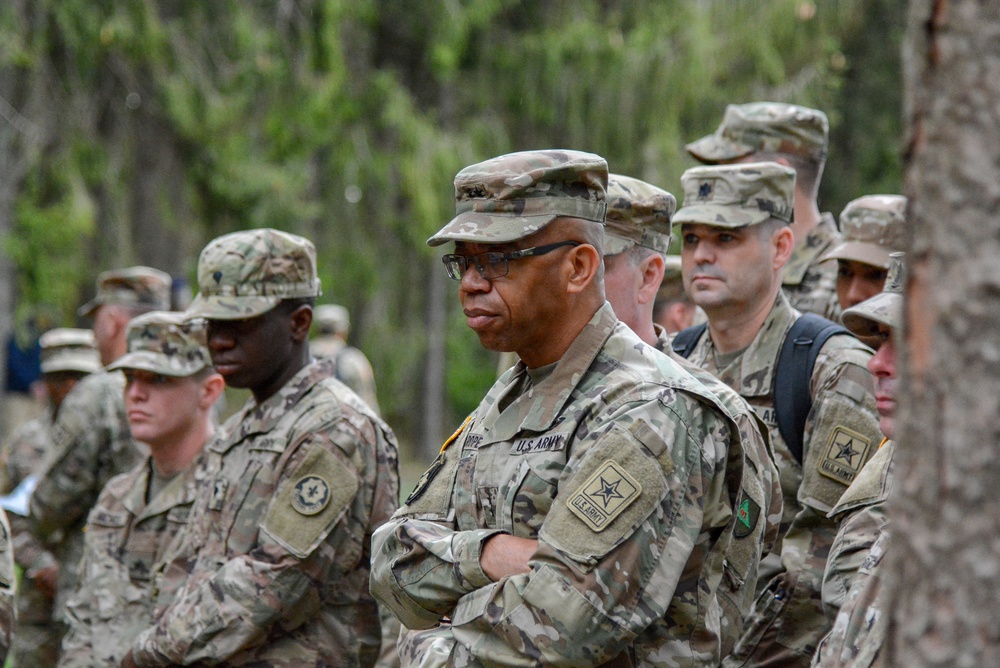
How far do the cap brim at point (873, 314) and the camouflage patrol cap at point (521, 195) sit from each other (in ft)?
3.45

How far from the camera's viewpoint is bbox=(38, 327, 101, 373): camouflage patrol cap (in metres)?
8.62

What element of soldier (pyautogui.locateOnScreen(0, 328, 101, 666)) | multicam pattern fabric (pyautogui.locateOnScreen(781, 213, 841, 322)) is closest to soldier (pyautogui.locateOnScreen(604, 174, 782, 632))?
multicam pattern fabric (pyautogui.locateOnScreen(781, 213, 841, 322))

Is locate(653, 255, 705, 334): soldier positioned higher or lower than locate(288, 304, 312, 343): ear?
lower

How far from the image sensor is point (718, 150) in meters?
6.14

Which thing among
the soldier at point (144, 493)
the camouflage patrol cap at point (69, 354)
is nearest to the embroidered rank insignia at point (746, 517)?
the soldier at point (144, 493)

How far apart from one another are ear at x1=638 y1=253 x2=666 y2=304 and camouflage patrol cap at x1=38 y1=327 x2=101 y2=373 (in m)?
5.12

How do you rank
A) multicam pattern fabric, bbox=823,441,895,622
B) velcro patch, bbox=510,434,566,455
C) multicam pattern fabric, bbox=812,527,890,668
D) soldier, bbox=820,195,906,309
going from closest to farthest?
multicam pattern fabric, bbox=812,527,890,668 < velcro patch, bbox=510,434,566,455 < multicam pattern fabric, bbox=823,441,895,622 < soldier, bbox=820,195,906,309

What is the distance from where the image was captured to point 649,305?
463cm

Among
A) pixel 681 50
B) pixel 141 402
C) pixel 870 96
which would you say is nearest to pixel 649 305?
pixel 141 402

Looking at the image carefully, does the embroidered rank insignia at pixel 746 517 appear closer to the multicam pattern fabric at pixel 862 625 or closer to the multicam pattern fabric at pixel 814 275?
the multicam pattern fabric at pixel 862 625

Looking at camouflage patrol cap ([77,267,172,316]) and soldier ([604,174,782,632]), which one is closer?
soldier ([604,174,782,632])

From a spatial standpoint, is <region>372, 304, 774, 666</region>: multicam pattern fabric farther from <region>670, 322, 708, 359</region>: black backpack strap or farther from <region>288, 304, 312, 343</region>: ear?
<region>288, 304, 312, 343</region>: ear

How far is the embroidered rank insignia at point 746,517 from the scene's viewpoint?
3609 millimetres

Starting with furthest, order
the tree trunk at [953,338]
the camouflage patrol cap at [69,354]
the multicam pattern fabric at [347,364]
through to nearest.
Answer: the multicam pattern fabric at [347,364], the camouflage patrol cap at [69,354], the tree trunk at [953,338]
